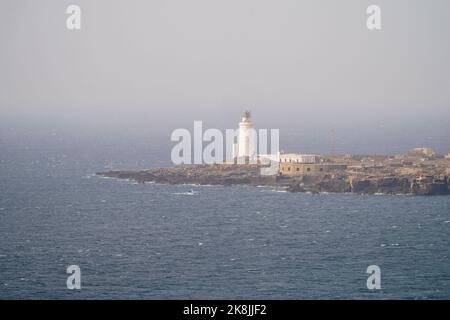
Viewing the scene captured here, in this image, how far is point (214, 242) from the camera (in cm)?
5397

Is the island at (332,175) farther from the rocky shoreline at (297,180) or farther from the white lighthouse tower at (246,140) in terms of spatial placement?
the white lighthouse tower at (246,140)

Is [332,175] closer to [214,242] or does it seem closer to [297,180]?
[297,180]

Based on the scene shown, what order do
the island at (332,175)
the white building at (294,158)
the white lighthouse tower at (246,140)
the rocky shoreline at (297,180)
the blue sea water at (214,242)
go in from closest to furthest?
1. the blue sea water at (214,242)
2. the rocky shoreline at (297,180)
3. the island at (332,175)
4. the white building at (294,158)
5. the white lighthouse tower at (246,140)

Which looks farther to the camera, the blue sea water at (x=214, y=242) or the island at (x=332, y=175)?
the island at (x=332, y=175)

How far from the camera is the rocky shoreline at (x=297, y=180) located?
6925 cm

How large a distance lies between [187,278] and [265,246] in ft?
23.7

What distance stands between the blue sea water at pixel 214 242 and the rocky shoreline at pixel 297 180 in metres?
1.12

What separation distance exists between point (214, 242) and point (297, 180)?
19659 millimetres

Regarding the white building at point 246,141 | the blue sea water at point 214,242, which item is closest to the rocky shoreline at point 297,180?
the blue sea water at point 214,242

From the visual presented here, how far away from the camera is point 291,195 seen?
228ft

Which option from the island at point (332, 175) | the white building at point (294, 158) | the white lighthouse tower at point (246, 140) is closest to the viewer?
the island at point (332, 175)
